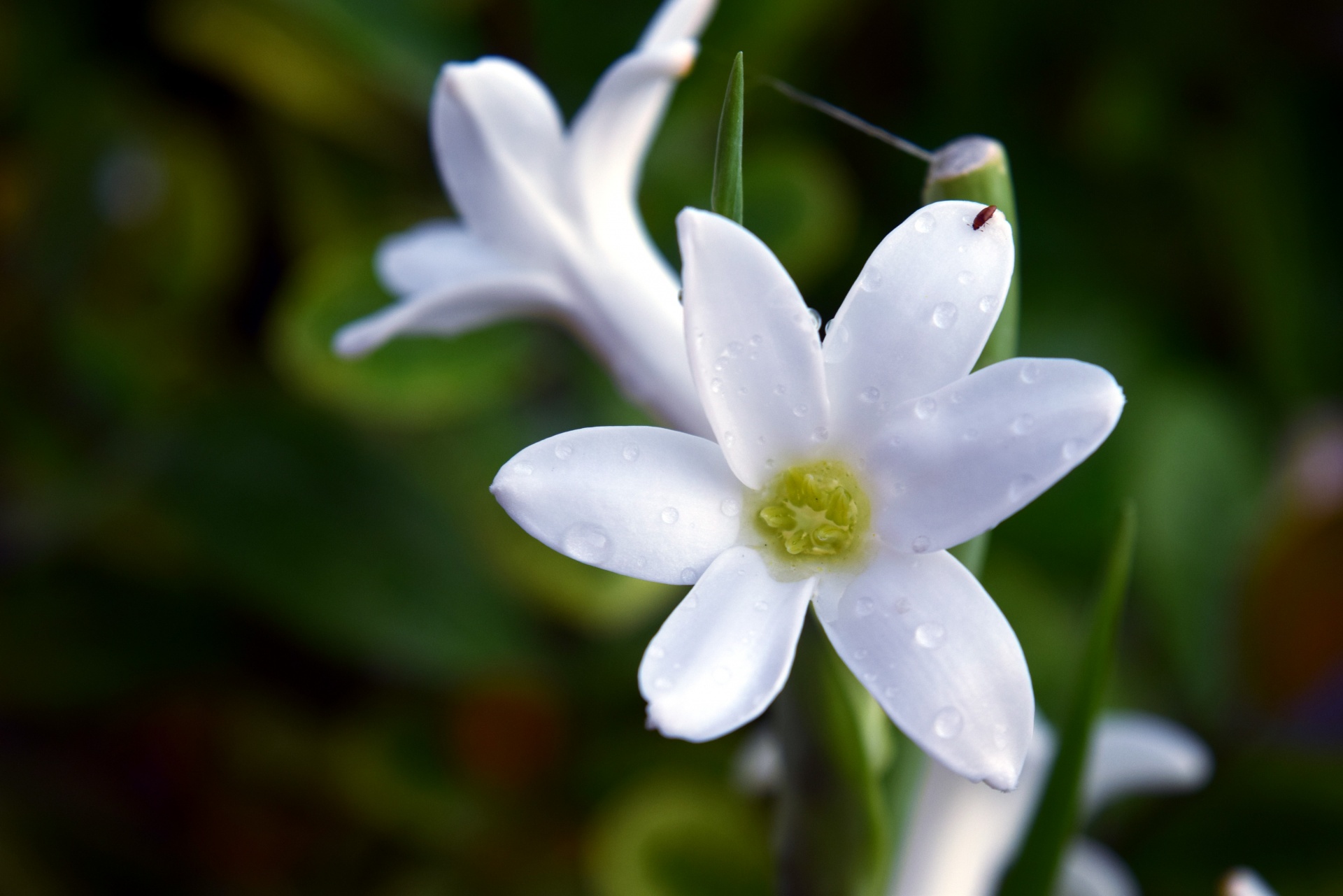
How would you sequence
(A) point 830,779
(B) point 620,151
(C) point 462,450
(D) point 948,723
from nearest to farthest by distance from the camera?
(D) point 948,723 < (A) point 830,779 < (B) point 620,151 < (C) point 462,450

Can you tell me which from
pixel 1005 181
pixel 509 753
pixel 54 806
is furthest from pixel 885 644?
pixel 54 806

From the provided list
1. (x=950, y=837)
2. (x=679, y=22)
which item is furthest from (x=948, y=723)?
(x=679, y=22)

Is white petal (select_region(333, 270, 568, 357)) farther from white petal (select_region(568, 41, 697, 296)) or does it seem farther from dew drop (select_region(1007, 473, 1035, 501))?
dew drop (select_region(1007, 473, 1035, 501))

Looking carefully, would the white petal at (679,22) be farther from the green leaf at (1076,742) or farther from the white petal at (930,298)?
the green leaf at (1076,742)

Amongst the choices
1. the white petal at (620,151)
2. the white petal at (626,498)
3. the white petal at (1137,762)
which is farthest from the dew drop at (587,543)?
the white petal at (1137,762)

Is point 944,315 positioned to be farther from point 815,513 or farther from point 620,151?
point 620,151

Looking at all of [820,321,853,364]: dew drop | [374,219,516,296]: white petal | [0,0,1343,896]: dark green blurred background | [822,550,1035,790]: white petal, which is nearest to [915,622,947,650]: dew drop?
[822,550,1035,790]: white petal
